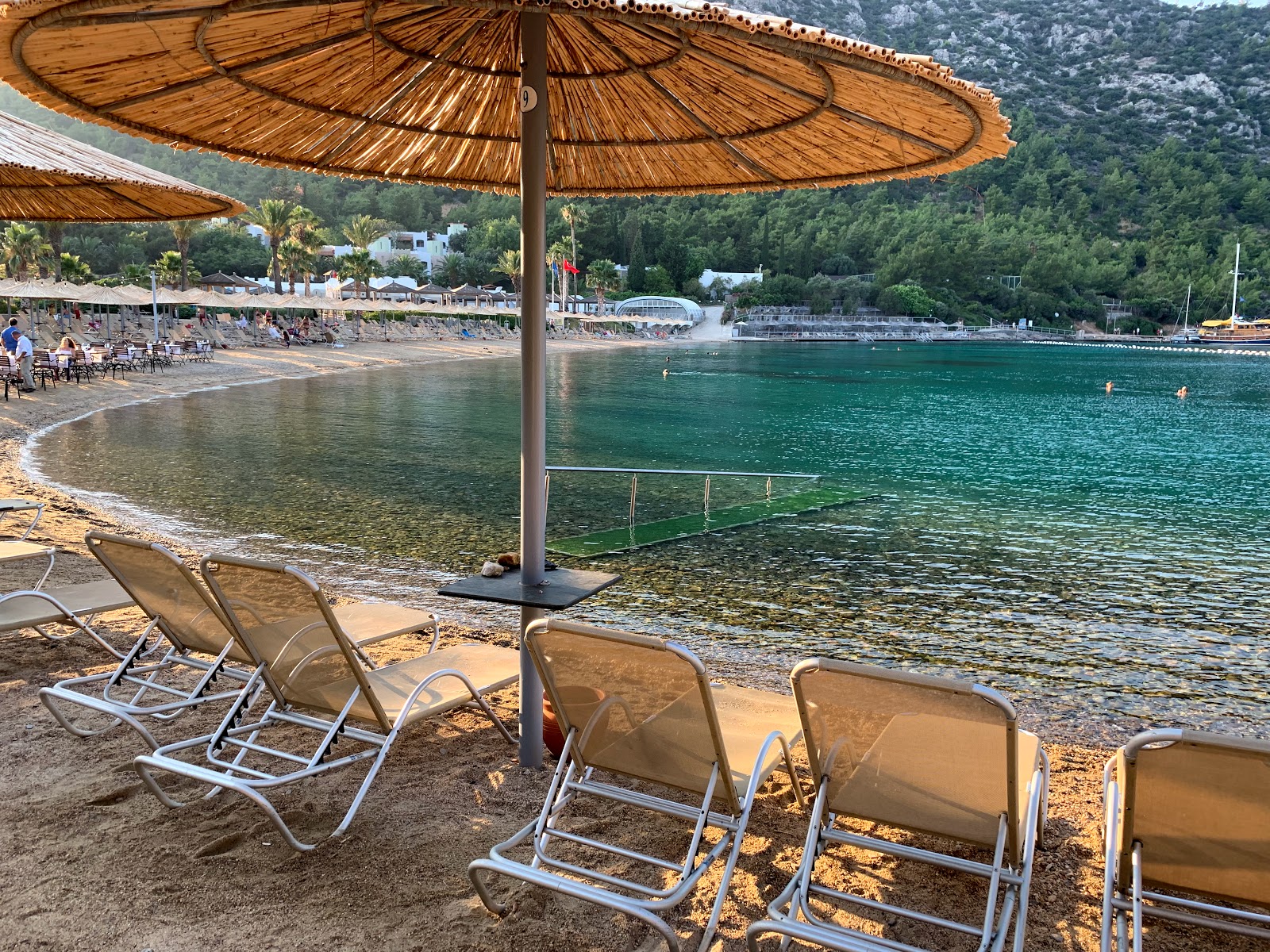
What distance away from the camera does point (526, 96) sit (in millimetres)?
3211

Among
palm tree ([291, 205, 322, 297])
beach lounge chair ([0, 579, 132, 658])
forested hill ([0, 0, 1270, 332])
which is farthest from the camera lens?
forested hill ([0, 0, 1270, 332])

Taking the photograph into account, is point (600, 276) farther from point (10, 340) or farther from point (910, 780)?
point (910, 780)

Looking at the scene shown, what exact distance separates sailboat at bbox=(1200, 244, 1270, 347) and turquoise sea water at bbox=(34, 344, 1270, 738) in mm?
90802

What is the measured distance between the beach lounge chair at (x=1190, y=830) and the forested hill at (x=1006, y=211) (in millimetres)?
114129

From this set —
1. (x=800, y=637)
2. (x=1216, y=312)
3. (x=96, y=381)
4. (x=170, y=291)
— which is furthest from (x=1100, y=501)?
(x=1216, y=312)

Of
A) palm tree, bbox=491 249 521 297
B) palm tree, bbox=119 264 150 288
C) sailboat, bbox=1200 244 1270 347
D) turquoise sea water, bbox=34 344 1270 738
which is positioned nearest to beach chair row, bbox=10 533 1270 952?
turquoise sea water, bbox=34 344 1270 738

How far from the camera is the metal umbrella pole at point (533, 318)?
323 centimetres

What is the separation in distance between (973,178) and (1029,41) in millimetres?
52253

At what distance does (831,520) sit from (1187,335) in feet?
404

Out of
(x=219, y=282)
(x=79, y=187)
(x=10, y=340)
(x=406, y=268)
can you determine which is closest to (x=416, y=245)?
(x=406, y=268)

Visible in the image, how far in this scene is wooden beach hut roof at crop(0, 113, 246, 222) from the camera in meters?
5.48

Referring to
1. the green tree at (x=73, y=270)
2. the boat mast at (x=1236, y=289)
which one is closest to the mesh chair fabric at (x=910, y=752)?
the green tree at (x=73, y=270)

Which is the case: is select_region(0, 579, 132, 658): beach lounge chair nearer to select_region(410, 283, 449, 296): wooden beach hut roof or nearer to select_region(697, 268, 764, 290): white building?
select_region(410, 283, 449, 296): wooden beach hut roof

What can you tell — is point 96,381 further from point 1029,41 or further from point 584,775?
point 1029,41
